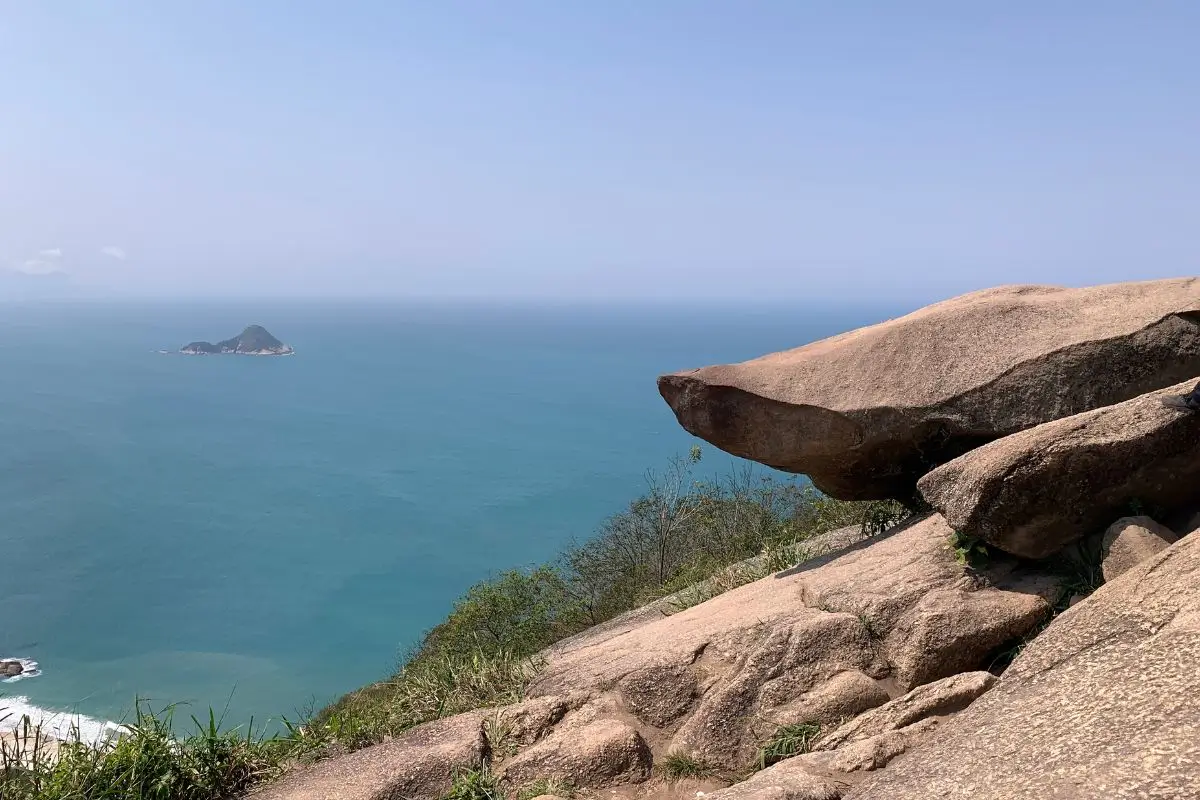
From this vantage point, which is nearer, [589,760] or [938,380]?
[589,760]

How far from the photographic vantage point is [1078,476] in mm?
5402

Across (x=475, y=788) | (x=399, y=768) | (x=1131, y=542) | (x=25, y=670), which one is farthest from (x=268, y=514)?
(x=1131, y=542)

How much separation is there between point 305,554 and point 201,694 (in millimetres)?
21571

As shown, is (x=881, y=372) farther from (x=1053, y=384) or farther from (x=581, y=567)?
(x=581, y=567)

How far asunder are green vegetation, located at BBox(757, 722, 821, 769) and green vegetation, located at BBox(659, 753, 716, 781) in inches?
14.6

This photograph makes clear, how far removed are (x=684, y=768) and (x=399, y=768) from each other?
204 cm

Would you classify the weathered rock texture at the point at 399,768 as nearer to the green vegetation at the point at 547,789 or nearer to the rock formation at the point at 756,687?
the rock formation at the point at 756,687

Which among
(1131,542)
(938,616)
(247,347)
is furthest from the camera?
(247,347)

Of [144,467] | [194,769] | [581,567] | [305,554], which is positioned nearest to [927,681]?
[194,769]

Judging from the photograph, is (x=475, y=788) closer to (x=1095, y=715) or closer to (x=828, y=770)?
(x=828, y=770)

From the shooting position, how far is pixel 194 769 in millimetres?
6191

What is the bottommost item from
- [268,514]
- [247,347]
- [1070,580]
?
[268,514]

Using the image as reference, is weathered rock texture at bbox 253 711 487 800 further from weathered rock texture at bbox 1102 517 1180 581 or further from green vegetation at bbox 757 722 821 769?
weathered rock texture at bbox 1102 517 1180 581

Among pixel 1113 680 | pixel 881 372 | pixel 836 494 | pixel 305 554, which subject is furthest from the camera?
pixel 305 554
